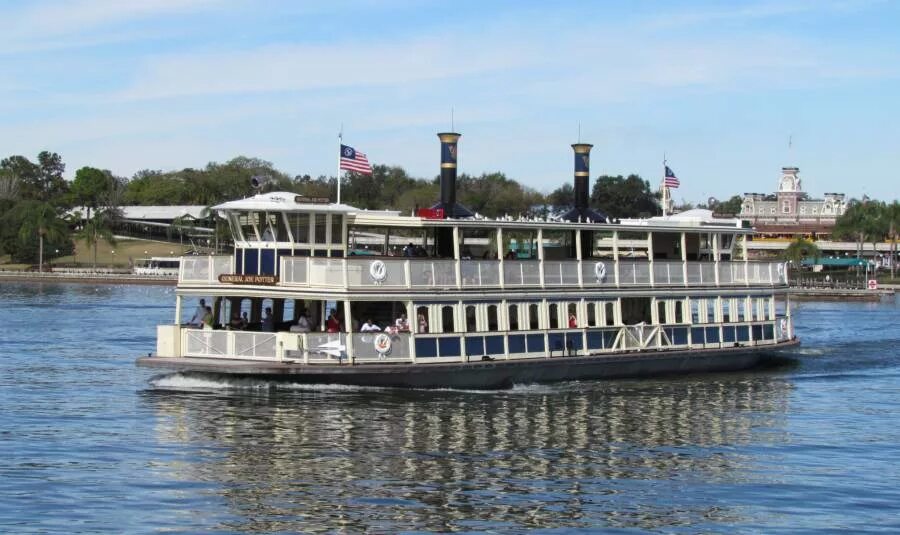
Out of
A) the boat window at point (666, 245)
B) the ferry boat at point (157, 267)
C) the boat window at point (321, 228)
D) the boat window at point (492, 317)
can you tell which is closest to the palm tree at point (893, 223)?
the ferry boat at point (157, 267)

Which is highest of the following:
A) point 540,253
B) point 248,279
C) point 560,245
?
point 560,245

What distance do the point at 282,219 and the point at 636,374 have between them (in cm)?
1230

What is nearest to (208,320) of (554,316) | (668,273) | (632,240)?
(554,316)

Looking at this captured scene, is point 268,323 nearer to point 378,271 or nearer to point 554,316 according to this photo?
point 378,271

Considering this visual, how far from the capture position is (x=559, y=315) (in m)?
37.9

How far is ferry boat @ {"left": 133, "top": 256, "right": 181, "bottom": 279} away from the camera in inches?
5117

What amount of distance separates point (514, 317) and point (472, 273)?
1960mm

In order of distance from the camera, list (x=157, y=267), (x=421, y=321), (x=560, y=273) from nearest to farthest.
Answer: (x=421, y=321) < (x=560, y=273) < (x=157, y=267)

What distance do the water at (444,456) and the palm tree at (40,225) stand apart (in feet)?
336

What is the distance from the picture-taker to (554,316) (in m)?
38.0

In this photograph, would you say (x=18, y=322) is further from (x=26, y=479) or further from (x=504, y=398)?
(x=26, y=479)

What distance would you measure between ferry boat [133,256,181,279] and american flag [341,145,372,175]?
90309 mm

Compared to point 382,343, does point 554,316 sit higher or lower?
higher

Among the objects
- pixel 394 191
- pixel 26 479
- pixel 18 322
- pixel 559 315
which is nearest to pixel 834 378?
pixel 559 315
